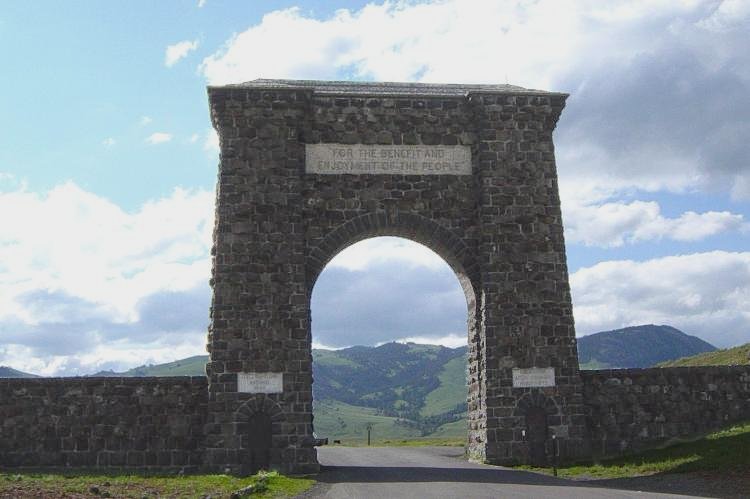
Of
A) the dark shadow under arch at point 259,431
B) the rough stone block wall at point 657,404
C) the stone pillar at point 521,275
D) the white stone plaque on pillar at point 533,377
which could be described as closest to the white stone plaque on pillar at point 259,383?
the dark shadow under arch at point 259,431

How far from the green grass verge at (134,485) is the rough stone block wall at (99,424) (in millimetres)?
1592

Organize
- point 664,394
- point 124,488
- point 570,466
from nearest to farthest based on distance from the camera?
point 124,488 < point 570,466 < point 664,394

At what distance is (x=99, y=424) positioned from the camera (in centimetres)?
2325

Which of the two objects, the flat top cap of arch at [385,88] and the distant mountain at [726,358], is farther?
the distant mountain at [726,358]

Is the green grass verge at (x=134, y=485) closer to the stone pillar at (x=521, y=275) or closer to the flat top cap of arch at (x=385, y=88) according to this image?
the stone pillar at (x=521, y=275)

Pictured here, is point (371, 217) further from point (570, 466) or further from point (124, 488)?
point (124, 488)

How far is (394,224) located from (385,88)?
4.64 m

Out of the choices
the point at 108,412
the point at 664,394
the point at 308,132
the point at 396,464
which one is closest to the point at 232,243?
the point at 308,132

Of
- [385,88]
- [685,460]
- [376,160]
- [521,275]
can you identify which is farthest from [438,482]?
[385,88]

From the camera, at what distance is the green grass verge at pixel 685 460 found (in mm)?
19625

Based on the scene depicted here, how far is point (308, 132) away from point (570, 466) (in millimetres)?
12286

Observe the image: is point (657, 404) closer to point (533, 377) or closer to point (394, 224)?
point (533, 377)

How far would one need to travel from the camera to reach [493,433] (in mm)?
23938

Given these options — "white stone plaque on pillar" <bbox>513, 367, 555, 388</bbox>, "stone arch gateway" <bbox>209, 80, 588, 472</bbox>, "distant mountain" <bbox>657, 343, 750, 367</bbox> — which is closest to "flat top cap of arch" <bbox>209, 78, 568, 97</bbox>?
"stone arch gateway" <bbox>209, 80, 588, 472</bbox>
